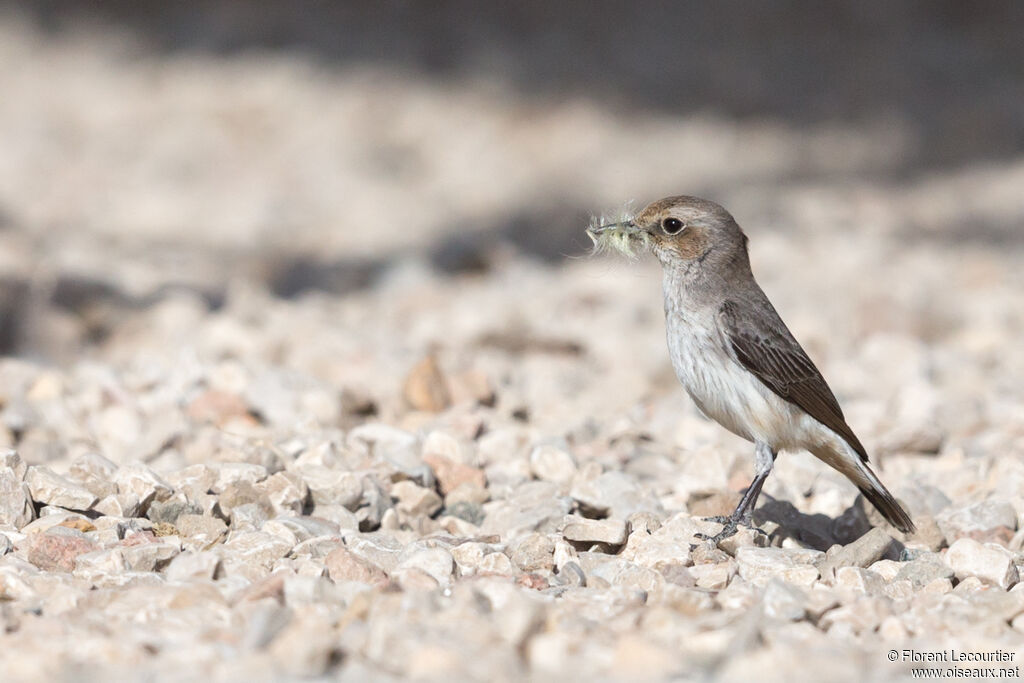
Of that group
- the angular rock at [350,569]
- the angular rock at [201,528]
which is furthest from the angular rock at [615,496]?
the angular rock at [201,528]

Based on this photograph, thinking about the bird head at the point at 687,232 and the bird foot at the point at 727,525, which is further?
the bird head at the point at 687,232

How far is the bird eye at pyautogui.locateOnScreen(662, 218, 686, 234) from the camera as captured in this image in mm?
5020

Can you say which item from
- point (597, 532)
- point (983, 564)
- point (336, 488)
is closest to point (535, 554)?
point (597, 532)

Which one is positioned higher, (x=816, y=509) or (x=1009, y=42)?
(x=1009, y=42)

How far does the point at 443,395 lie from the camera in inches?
239

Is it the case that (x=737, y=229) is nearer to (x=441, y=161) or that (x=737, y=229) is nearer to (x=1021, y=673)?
(x=1021, y=673)

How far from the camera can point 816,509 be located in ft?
17.0

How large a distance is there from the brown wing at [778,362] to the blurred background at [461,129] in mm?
4358

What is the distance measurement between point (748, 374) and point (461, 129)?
325 inches

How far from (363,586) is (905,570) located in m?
1.75

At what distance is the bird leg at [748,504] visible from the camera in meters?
4.32

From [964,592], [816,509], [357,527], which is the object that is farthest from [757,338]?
[357,527]

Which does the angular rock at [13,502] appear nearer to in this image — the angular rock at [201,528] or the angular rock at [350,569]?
the angular rock at [201,528]

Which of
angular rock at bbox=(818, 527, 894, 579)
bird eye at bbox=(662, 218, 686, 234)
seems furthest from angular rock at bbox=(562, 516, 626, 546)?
bird eye at bbox=(662, 218, 686, 234)
